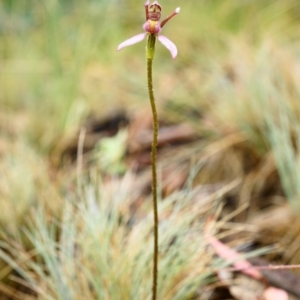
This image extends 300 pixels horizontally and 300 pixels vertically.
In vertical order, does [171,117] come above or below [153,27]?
above

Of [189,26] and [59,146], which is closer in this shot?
[59,146]

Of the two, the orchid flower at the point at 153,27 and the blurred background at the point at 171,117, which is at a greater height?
the blurred background at the point at 171,117

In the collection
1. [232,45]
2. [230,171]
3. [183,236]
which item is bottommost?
[183,236]

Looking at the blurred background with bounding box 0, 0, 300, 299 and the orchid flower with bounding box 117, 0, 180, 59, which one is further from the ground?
the blurred background with bounding box 0, 0, 300, 299

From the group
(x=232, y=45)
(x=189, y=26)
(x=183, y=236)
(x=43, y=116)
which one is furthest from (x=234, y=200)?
(x=189, y=26)

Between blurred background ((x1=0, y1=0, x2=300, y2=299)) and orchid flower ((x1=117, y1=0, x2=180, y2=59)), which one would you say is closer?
orchid flower ((x1=117, y1=0, x2=180, y2=59))

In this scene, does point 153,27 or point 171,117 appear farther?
point 171,117

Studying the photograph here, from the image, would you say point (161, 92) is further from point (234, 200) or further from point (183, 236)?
point (183, 236)

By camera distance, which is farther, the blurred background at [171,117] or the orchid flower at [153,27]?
the blurred background at [171,117]
